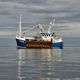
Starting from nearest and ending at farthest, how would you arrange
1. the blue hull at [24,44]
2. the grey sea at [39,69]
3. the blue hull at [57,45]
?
the grey sea at [39,69], the blue hull at [24,44], the blue hull at [57,45]

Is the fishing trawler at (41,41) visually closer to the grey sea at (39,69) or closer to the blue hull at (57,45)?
the blue hull at (57,45)

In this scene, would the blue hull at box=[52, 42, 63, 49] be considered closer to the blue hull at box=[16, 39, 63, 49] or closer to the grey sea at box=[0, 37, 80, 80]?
the blue hull at box=[16, 39, 63, 49]

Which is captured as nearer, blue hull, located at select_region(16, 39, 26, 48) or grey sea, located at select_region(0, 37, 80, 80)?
grey sea, located at select_region(0, 37, 80, 80)

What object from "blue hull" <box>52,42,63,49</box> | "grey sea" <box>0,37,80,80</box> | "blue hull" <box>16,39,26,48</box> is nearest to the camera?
"grey sea" <box>0,37,80,80</box>

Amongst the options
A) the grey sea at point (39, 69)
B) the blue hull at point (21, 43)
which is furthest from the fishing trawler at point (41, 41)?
the grey sea at point (39, 69)

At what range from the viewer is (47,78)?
124 feet

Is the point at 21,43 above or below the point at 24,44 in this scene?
above

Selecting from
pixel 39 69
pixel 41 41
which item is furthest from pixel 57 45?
pixel 39 69

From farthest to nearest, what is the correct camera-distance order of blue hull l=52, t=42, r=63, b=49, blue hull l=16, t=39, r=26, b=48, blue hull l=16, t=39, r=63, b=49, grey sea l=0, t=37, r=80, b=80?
blue hull l=52, t=42, r=63, b=49 < blue hull l=16, t=39, r=63, b=49 < blue hull l=16, t=39, r=26, b=48 < grey sea l=0, t=37, r=80, b=80

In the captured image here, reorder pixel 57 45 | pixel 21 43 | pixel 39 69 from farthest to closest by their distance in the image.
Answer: pixel 57 45 < pixel 21 43 < pixel 39 69

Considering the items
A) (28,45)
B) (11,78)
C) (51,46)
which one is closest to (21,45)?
(28,45)

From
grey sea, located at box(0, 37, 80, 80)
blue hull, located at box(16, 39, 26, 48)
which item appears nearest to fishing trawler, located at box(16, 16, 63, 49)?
blue hull, located at box(16, 39, 26, 48)

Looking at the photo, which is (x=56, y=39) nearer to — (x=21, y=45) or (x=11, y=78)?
(x=21, y=45)

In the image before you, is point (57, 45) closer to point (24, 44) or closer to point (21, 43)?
point (24, 44)
